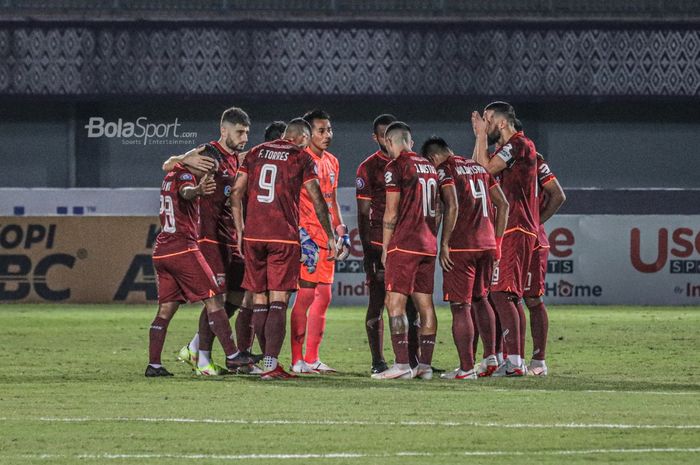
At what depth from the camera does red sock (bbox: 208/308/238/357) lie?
11.6 m

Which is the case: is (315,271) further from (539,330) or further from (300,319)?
(539,330)

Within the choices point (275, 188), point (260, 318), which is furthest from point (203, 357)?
point (275, 188)

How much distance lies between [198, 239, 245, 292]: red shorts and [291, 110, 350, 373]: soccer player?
0.57m

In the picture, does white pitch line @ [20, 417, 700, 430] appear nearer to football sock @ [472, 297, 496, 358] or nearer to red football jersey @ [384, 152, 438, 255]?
red football jersey @ [384, 152, 438, 255]

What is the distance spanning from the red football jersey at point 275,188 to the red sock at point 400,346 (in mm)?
1133

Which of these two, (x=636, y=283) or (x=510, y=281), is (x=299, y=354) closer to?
(x=510, y=281)

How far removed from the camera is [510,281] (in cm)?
1206

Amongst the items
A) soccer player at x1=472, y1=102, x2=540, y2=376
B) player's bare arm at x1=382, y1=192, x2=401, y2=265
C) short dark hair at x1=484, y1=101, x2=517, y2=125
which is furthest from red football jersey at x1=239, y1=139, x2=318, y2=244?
short dark hair at x1=484, y1=101, x2=517, y2=125

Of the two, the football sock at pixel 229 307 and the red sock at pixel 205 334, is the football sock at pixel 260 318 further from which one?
the football sock at pixel 229 307

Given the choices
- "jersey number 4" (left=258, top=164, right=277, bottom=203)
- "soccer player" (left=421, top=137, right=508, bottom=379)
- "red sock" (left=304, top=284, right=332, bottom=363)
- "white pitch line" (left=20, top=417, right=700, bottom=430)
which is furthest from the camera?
"red sock" (left=304, top=284, right=332, bottom=363)

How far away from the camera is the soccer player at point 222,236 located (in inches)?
474

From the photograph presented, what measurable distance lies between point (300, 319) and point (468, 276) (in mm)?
1540

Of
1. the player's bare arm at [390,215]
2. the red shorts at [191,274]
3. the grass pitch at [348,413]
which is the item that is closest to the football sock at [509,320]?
the grass pitch at [348,413]

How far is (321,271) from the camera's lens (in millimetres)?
12477
